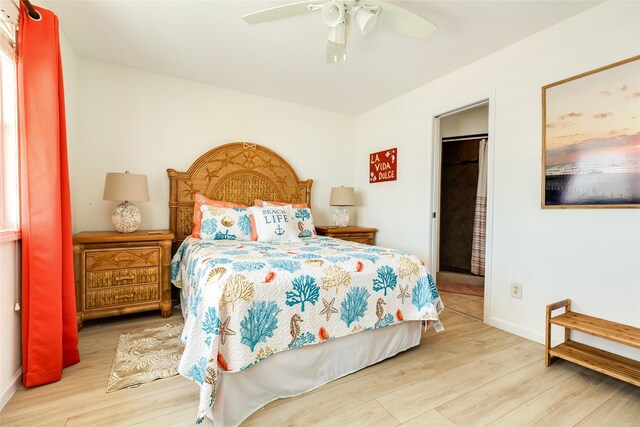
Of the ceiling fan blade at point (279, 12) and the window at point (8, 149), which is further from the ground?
the ceiling fan blade at point (279, 12)

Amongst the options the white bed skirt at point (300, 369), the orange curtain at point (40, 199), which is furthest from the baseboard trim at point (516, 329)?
the orange curtain at point (40, 199)

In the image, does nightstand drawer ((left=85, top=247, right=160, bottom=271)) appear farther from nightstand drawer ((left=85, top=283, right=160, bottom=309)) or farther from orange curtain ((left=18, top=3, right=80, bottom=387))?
orange curtain ((left=18, top=3, right=80, bottom=387))

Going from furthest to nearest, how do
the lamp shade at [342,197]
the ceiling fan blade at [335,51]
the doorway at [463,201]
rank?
1. the doorway at [463,201]
2. the lamp shade at [342,197]
3. the ceiling fan blade at [335,51]

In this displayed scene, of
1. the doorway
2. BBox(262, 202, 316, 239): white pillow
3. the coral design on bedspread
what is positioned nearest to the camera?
the coral design on bedspread

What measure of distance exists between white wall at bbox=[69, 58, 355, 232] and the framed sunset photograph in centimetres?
270

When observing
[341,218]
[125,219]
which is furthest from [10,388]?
[341,218]

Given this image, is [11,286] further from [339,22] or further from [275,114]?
[275,114]

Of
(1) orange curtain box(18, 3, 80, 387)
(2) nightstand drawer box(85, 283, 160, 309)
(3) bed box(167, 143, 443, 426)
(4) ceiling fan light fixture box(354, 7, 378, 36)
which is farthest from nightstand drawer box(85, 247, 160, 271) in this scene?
(4) ceiling fan light fixture box(354, 7, 378, 36)

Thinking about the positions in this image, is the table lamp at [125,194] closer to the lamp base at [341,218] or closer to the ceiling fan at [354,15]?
the ceiling fan at [354,15]

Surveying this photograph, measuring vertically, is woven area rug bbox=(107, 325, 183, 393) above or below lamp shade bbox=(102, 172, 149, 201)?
below

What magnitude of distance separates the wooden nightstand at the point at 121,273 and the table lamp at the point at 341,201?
2.05 metres

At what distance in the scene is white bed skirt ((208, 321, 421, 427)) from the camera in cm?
135

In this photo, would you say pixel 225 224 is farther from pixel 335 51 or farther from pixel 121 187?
pixel 335 51

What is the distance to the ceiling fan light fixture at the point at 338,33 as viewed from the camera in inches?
71.9
